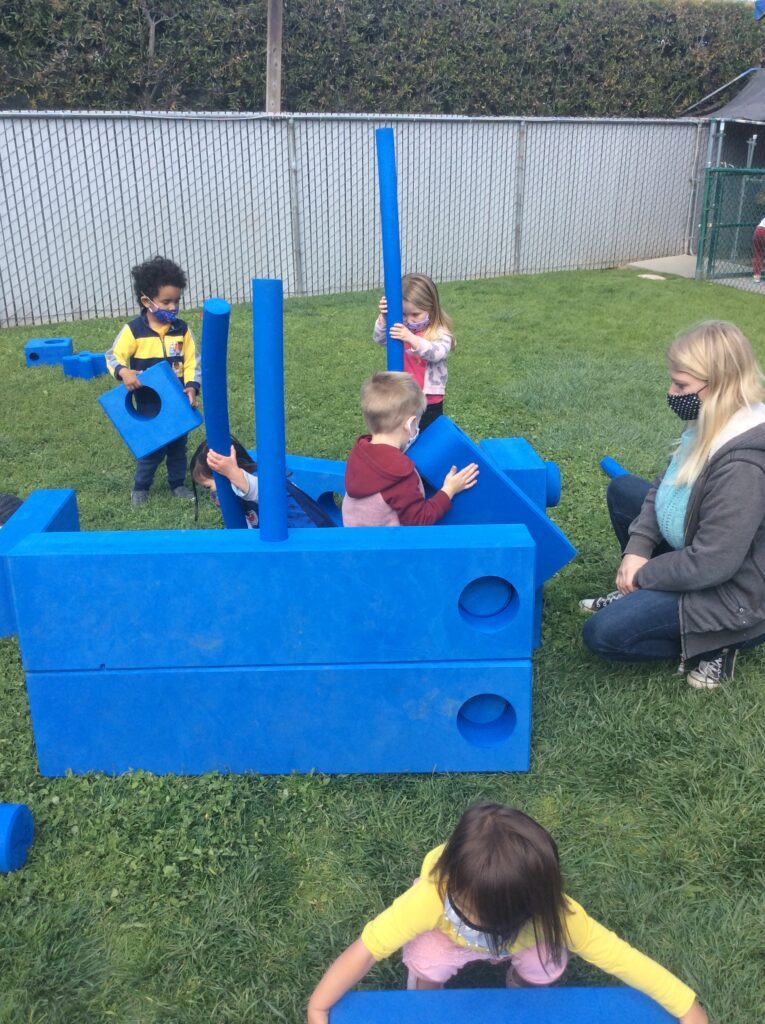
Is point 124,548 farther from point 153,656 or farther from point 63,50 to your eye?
point 63,50

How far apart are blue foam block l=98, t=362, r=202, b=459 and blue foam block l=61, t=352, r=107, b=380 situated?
120 inches

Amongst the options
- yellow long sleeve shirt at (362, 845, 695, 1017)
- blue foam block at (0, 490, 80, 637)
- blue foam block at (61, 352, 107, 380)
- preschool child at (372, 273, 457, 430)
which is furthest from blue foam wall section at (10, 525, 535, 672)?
blue foam block at (61, 352, 107, 380)

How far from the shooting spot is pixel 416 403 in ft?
10.4

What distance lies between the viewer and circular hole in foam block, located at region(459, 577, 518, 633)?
8.82 feet

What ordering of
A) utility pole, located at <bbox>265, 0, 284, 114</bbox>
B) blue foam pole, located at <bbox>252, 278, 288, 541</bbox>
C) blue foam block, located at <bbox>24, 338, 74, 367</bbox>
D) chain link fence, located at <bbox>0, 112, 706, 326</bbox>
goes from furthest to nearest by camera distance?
1. utility pole, located at <bbox>265, 0, 284, 114</bbox>
2. chain link fence, located at <bbox>0, 112, 706, 326</bbox>
3. blue foam block, located at <bbox>24, 338, 74, 367</bbox>
4. blue foam pole, located at <bbox>252, 278, 288, 541</bbox>

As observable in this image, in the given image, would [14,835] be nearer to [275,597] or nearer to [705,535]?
[275,597]

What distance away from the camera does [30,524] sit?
2818 mm

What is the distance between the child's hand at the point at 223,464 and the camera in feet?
9.48

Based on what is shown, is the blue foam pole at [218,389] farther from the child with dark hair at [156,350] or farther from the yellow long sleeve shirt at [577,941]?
the child with dark hair at [156,350]

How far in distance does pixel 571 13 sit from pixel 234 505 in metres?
16.6

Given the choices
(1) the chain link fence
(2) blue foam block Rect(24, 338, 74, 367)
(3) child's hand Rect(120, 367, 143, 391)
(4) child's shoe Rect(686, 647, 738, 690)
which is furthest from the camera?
(1) the chain link fence

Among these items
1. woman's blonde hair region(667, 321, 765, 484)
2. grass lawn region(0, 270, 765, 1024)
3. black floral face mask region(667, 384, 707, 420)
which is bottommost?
grass lawn region(0, 270, 765, 1024)

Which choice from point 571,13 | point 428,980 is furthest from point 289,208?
point 428,980

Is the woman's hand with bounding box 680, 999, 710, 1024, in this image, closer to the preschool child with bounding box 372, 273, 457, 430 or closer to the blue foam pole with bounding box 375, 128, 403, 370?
the blue foam pole with bounding box 375, 128, 403, 370
